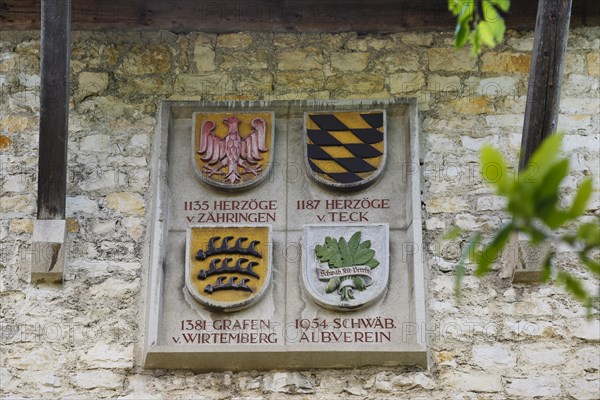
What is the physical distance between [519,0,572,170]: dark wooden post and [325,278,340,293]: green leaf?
2.95 ft

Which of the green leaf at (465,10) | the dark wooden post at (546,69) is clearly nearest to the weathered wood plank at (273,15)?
the dark wooden post at (546,69)

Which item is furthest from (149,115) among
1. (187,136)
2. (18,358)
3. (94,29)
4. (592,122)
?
(592,122)

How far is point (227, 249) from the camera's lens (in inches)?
173

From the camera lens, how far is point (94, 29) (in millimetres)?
5020

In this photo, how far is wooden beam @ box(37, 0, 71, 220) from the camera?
14.3 feet

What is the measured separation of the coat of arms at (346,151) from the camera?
181 inches

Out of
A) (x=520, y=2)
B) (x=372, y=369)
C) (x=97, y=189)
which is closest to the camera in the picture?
(x=372, y=369)

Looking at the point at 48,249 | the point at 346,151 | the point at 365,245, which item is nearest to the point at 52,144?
the point at 48,249

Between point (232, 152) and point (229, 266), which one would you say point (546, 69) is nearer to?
point (232, 152)

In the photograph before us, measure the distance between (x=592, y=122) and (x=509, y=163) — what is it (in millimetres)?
429

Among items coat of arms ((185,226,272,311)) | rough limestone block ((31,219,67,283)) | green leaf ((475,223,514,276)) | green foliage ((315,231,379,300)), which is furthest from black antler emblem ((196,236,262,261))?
green leaf ((475,223,514,276))

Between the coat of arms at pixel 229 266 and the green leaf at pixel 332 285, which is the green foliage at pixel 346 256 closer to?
the green leaf at pixel 332 285

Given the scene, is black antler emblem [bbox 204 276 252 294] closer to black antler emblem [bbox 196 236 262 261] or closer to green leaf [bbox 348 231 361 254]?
black antler emblem [bbox 196 236 262 261]

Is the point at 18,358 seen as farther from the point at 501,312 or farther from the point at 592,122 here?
the point at 592,122
